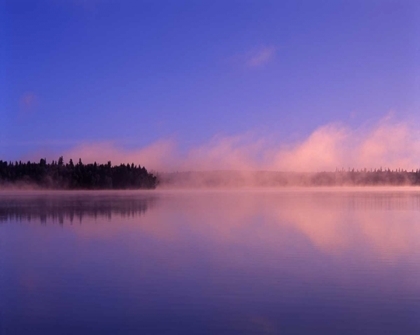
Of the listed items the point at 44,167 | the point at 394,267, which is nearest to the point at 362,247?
the point at 394,267

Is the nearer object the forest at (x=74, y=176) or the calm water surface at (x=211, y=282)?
the calm water surface at (x=211, y=282)

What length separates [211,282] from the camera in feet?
31.1

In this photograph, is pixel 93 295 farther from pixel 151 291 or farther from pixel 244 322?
pixel 244 322

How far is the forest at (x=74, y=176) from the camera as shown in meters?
63.2

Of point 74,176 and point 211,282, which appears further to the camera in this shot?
point 74,176

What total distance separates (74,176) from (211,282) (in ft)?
195

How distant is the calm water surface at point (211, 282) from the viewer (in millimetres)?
7230

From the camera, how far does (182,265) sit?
10969 mm

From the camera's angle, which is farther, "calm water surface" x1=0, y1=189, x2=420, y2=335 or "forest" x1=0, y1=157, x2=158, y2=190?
"forest" x1=0, y1=157, x2=158, y2=190

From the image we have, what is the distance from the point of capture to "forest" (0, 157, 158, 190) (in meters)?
63.2

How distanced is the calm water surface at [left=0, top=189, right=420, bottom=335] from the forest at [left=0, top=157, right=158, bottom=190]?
1861 inches

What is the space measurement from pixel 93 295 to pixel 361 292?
3.91 metres

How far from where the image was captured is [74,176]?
6694cm

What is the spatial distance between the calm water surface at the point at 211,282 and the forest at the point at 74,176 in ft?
155
